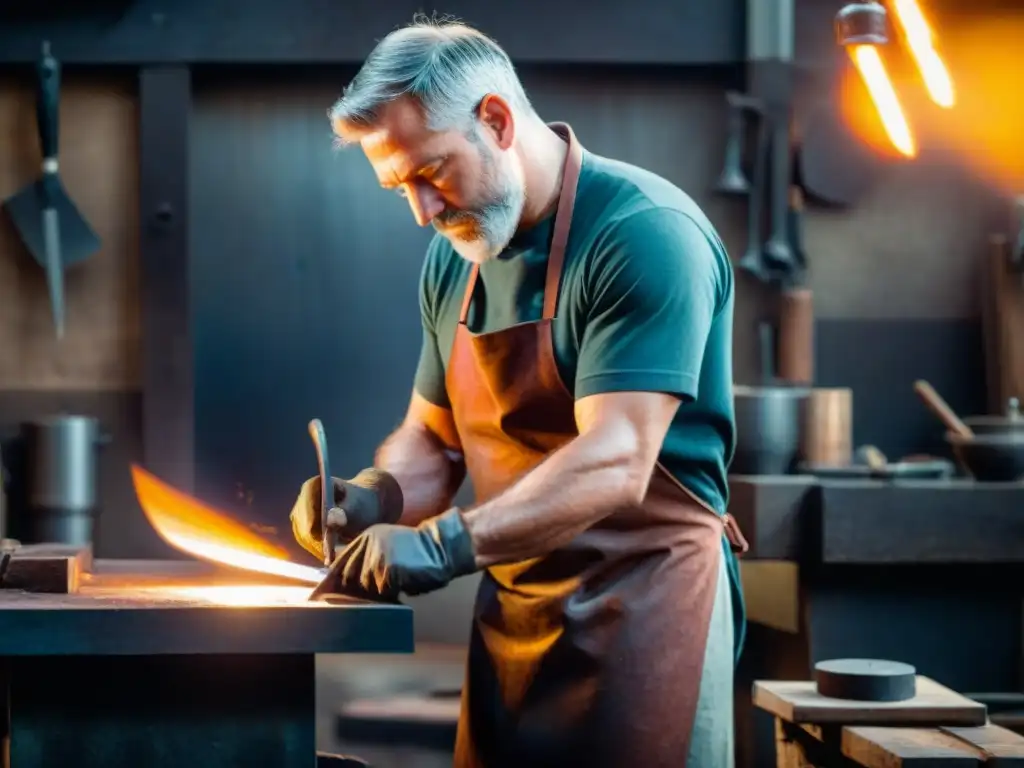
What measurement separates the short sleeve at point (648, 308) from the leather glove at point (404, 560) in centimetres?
35

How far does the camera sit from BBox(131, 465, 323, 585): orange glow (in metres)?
2.56

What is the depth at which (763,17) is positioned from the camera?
5.50 m

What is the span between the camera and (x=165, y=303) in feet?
18.1

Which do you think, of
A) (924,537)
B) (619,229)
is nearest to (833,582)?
(924,537)

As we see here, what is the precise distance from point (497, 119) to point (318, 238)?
314 centimetres

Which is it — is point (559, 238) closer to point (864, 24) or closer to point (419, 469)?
point (419, 469)

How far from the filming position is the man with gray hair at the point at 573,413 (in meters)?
2.37

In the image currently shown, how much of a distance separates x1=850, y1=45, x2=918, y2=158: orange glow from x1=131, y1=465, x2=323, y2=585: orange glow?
2.27 m

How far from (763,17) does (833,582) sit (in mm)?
2136

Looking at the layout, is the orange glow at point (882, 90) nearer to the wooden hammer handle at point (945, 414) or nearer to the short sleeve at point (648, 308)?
the wooden hammer handle at point (945, 414)

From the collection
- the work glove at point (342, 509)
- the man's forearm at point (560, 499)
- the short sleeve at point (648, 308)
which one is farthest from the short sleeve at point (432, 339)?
the man's forearm at point (560, 499)

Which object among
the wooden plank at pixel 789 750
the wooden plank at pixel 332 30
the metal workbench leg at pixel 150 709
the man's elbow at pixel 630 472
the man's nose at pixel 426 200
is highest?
the wooden plank at pixel 332 30

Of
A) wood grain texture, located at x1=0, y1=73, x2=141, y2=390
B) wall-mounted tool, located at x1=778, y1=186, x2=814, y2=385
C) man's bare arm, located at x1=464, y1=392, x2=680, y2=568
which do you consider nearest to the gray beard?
man's bare arm, located at x1=464, y1=392, x2=680, y2=568

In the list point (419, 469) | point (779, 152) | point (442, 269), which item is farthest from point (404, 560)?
point (779, 152)
